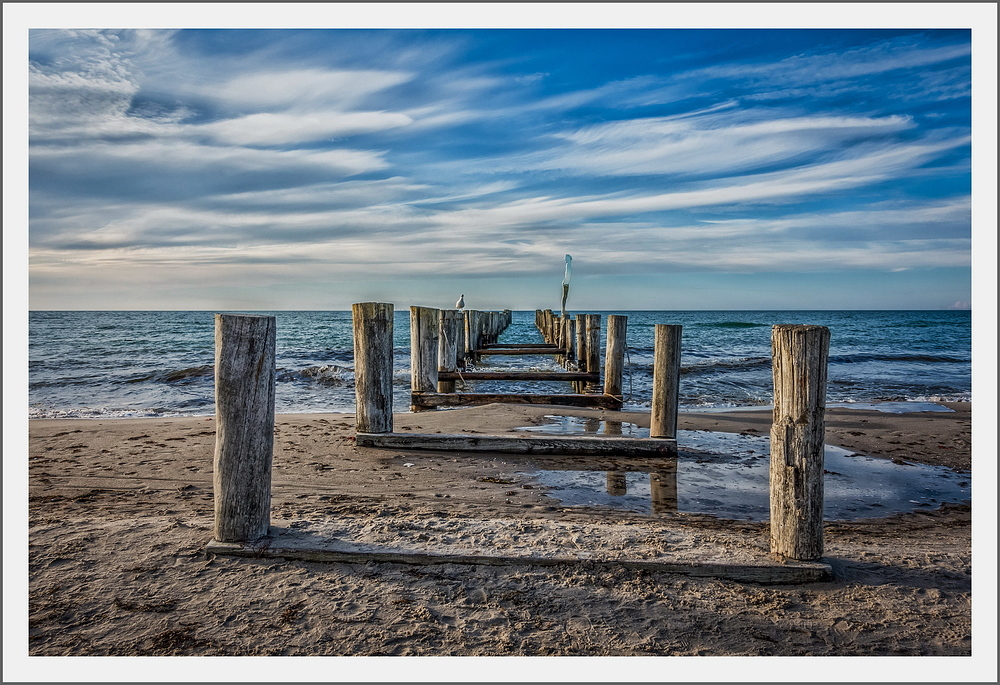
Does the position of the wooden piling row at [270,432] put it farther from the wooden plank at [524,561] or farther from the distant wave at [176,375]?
the distant wave at [176,375]

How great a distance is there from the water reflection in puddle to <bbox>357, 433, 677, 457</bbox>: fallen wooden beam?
20 centimetres

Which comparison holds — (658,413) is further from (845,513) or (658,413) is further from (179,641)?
(179,641)

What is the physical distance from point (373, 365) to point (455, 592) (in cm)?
380

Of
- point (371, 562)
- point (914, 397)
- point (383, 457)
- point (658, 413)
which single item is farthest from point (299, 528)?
point (914, 397)

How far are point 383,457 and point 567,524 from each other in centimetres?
284

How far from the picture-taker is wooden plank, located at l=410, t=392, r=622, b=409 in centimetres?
945

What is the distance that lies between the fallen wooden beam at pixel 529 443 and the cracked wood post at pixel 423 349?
294 cm

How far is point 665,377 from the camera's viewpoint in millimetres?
6438

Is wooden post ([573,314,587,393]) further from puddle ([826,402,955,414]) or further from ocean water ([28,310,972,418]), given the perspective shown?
puddle ([826,402,955,414])

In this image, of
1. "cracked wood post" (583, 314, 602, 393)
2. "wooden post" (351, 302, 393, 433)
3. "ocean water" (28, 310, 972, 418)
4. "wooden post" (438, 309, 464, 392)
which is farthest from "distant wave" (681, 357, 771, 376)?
"wooden post" (351, 302, 393, 433)

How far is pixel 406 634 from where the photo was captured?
9.30 feet

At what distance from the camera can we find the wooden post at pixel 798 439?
339cm

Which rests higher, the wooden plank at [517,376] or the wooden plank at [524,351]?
the wooden plank at [524,351]

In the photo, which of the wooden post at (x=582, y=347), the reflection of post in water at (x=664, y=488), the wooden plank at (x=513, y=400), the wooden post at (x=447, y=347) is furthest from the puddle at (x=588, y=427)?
the wooden post at (x=582, y=347)
